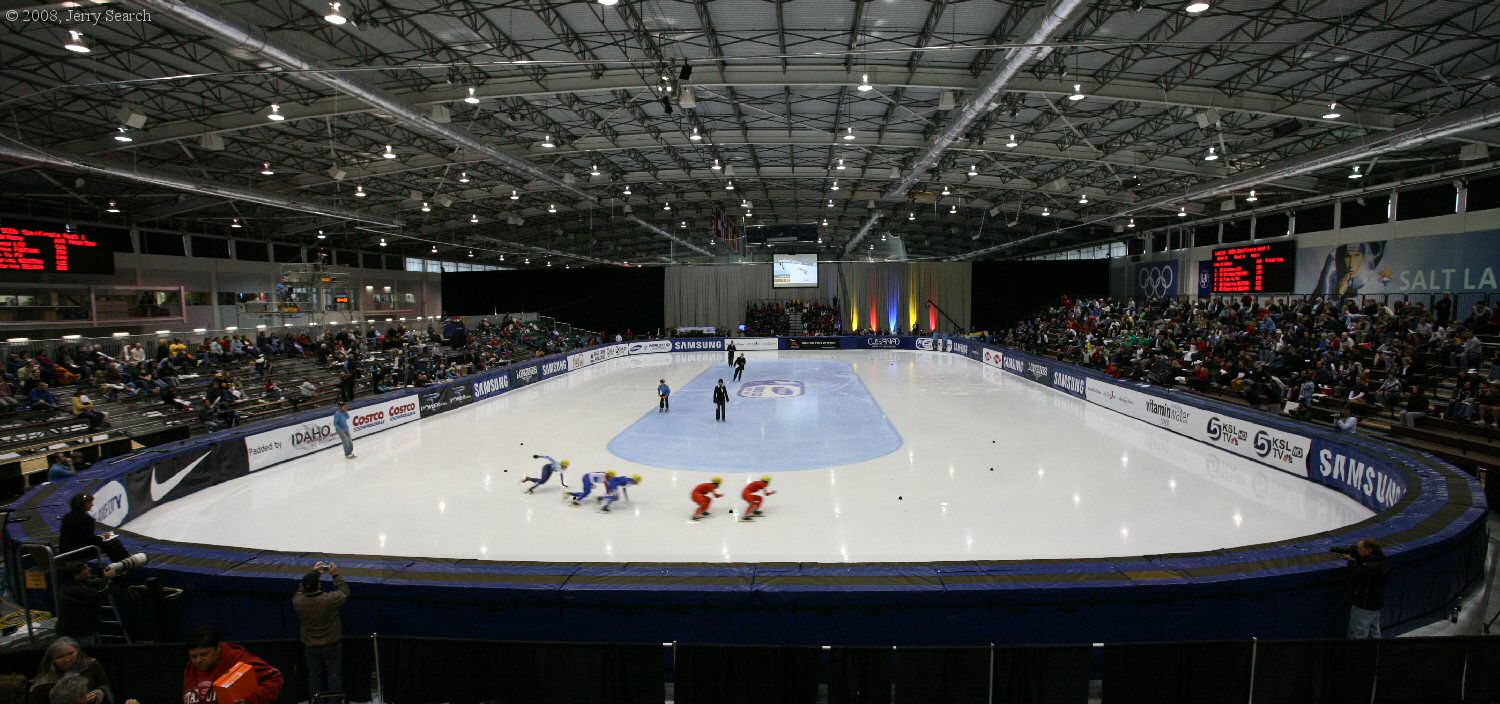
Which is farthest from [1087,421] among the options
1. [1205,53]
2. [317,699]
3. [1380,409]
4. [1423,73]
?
[317,699]

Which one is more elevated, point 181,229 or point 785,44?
point 785,44

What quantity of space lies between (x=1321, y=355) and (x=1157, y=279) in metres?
22.8

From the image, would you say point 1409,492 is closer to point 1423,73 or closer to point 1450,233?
point 1423,73

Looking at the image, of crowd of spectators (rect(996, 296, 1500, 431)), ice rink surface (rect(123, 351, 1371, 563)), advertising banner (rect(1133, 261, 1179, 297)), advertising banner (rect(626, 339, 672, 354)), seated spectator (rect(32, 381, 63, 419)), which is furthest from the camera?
advertising banner (rect(626, 339, 672, 354))

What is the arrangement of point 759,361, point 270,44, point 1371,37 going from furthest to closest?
point 759,361, point 1371,37, point 270,44

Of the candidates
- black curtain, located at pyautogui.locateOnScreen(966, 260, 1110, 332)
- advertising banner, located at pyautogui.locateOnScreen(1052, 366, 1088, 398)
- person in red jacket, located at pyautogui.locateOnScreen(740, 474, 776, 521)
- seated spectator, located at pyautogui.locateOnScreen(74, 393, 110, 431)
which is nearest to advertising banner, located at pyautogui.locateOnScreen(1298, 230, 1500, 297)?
advertising banner, located at pyautogui.locateOnScreen(1052, 366, 1088, 398)

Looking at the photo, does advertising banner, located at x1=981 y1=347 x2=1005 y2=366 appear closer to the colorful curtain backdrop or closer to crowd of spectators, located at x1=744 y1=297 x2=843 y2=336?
the colorful curtain backdrop

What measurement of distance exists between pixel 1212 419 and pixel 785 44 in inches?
530

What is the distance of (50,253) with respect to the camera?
2136cm

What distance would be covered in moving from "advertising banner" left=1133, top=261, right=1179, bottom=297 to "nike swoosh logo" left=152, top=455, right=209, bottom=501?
43.0m

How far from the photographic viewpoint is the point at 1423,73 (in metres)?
15.3

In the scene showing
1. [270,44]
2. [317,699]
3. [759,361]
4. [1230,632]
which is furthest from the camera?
[759,361]

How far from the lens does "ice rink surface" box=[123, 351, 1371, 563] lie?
907 cm

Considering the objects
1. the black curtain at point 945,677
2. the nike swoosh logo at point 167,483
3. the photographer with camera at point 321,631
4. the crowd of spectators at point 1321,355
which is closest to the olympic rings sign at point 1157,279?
the crowd of spectators at point 1321,355
